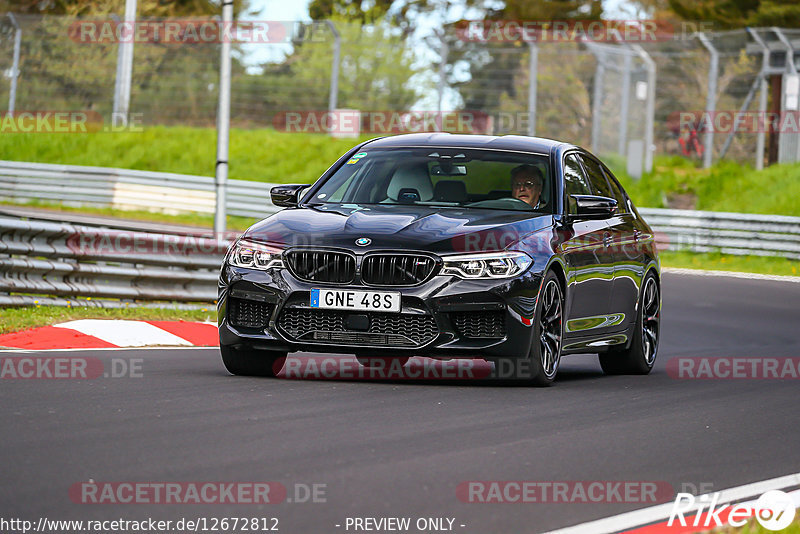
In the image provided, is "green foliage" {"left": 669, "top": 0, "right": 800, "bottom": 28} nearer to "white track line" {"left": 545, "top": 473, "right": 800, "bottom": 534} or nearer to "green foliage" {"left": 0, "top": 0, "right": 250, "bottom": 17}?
"green foliage" {"left": 0, "top": 0, "right": 250, "bottom": 17}

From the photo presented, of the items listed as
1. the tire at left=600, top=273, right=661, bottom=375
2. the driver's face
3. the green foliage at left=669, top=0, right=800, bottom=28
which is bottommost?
the tire at left=600, top=273, right=661, bottom=375

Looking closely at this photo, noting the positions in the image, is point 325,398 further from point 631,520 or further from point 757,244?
point 757,244

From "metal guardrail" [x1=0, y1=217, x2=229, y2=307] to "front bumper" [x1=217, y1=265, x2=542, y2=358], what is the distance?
4.71 metres

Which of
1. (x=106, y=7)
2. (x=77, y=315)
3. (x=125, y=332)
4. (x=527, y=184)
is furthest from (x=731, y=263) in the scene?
(x=106, y=7)

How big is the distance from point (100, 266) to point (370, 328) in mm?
5910

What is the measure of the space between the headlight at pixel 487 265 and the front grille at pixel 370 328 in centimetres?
33

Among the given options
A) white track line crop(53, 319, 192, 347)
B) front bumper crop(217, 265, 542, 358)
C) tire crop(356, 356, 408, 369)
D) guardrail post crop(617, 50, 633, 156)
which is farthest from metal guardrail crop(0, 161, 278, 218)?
front bumper crop(217, 265, 542, 358)

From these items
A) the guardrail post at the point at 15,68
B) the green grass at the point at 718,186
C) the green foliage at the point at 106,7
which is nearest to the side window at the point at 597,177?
the green grass at the point at 718,186

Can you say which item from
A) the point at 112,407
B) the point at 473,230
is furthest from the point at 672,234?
the point at 112,407

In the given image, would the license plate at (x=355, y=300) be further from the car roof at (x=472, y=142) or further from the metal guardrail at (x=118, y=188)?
the metal guardrail at (x=118, y=188)
